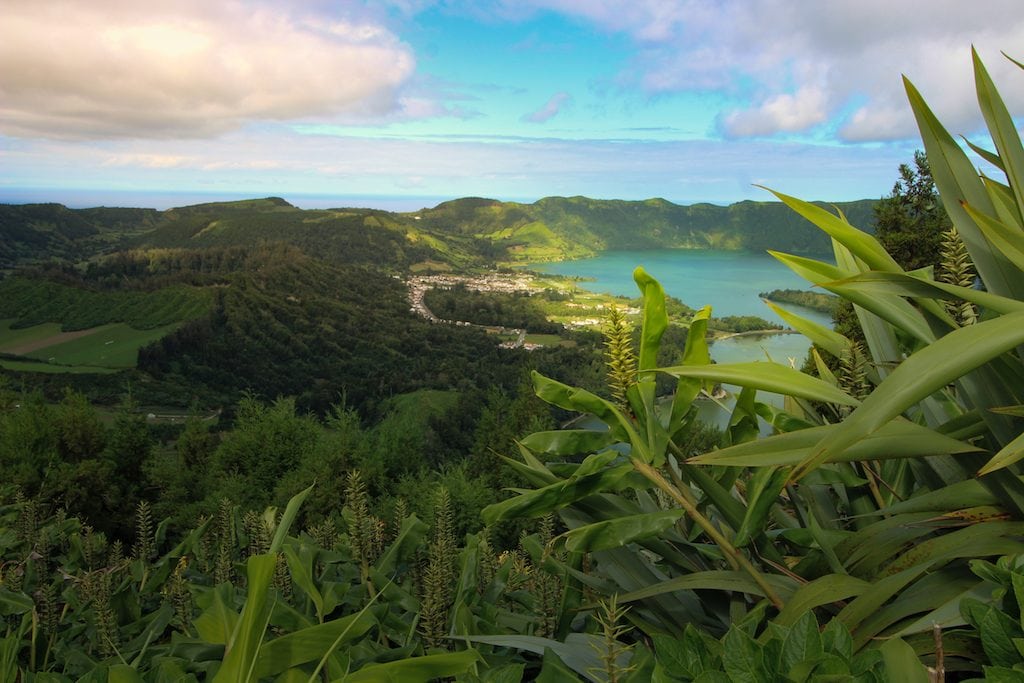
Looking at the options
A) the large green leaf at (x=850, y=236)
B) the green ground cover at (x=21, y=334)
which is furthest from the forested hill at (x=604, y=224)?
the large green leaf at (x=850, y=236)

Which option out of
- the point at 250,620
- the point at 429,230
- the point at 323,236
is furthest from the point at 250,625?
the point at 429,230

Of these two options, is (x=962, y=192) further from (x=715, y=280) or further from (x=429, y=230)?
(x=429, y=230)

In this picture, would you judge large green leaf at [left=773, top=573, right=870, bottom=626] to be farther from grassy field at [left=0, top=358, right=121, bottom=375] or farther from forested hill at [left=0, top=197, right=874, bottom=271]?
forested hill at [left=0, top=197, right=874, bottom=271]

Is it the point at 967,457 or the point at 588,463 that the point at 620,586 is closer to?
the point at 588,463

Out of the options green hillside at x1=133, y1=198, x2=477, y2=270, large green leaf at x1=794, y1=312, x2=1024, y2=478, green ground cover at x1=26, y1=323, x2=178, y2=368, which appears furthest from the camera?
green hillside at x1=133, y1=198, x2=477, y2=270

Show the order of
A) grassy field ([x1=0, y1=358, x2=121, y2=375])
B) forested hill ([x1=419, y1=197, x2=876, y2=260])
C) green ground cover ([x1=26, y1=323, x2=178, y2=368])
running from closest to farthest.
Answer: grassy field ([x1=0, y1=358, x2=121, y2=375]) < green ground cover ([x1=26, y1=323, x2=178, y2=368]) < forested hill ([x1=419, y1=197, x2=876, y2=260])

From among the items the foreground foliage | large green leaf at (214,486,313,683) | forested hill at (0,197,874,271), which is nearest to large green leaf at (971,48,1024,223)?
the foreground foliage
